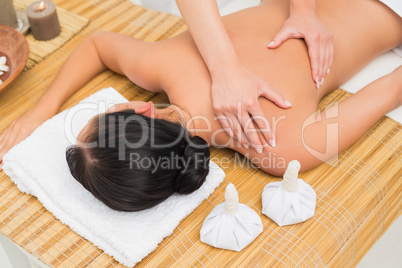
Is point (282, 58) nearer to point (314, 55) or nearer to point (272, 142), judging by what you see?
point (314, 55)

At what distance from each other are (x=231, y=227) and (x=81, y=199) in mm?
455

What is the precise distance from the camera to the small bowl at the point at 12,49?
1.68 metres

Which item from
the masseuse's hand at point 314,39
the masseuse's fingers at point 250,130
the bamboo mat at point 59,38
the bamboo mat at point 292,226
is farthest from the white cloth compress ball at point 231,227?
the bamboo mat at point 59,38

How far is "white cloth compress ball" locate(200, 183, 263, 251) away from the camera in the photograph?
3.90ft

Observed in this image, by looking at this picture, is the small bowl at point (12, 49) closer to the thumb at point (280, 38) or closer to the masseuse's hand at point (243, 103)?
the masseuse's hand at point (243, 103)

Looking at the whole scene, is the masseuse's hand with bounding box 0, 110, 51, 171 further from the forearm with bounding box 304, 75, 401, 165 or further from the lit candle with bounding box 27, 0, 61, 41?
the forearm with bounding box 304, 75, 401, 165

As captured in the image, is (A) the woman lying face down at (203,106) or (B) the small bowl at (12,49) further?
(B) the small bowl at (12,49)

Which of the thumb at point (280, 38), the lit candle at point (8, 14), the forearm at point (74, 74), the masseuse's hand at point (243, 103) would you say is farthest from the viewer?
the lit candle at point (8, 14)

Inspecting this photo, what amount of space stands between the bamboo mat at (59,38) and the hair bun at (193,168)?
37.7 inches

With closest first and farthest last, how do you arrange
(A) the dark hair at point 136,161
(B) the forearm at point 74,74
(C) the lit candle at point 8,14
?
(A) the dark hair at point 136,161
(B) the forearm at point 74,74
(C) the lit candle at point 8,14

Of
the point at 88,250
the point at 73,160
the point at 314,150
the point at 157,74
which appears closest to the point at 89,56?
the point at 157,74

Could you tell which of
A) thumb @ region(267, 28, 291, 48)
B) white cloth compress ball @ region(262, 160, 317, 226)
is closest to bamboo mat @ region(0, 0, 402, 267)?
white cloth compress ball @ region(262, 160, 317, 226)

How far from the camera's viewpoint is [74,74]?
5.54 feet

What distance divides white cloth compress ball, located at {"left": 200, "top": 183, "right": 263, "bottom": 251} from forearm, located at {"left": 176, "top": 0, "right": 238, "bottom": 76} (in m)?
0.42
